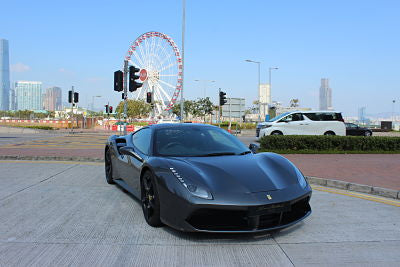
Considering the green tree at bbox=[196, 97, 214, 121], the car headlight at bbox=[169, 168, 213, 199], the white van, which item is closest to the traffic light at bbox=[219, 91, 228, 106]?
the white van

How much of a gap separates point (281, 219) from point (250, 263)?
61 cm

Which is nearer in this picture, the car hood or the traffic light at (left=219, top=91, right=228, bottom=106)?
the car hood

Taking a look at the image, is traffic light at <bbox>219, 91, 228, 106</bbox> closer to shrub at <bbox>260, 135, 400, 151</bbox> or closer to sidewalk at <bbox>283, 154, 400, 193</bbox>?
shrub at <bbox>260, 135, 400, 151</bbox>

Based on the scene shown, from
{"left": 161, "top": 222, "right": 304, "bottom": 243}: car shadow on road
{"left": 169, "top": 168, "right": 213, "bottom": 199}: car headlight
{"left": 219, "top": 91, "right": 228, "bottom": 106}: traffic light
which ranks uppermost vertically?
{"left": 219, "top": 91, "right": 228, "bottom": 106}: traffic light

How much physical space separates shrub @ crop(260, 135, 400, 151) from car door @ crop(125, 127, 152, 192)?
8041 mm

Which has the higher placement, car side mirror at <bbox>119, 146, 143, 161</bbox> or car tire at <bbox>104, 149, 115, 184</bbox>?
car side mirror at <bbox>119, 146, 143, 161</bbox>

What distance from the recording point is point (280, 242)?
131 inches

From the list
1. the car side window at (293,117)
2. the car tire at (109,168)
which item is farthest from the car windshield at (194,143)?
the car side window at (293,117)

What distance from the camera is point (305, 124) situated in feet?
58.5

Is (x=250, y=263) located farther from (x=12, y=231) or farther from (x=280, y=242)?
(x=12, y=231)

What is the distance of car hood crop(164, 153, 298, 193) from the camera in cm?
328

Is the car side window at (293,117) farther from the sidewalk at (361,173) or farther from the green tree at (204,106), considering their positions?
the green tree at (204,106)

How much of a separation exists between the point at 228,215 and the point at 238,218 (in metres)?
0.09

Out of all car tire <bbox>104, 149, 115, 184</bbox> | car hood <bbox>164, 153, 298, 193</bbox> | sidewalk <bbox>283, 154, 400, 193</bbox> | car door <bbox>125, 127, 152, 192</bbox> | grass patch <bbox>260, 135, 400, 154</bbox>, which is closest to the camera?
car hood <bbox>164, 153, 298, 193</bbox>
